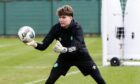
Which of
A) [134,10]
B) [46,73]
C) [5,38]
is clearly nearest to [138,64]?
[134,10]

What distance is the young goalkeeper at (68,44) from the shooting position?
400 inches

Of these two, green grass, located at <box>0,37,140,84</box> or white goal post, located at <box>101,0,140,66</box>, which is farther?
white goal post, located at <box>101,0,140,66</box>

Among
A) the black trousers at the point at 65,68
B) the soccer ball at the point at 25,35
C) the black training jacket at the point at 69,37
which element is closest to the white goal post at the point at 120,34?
the black trousers at the point at 65,68

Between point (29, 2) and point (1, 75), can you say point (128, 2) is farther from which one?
point (29, 2)

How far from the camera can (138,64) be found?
19.1m

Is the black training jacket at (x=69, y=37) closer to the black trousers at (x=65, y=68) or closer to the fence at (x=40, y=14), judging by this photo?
the black trousers at (x=65, y=68)

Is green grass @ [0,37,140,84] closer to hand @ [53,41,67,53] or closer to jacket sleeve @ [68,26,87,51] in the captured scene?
jacket sleeve @ [68,26,87,51]

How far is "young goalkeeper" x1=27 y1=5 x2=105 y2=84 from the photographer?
10.2 metres

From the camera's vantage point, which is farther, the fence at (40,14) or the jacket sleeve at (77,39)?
the fence at (40,14)

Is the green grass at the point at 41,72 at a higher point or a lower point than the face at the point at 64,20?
lower

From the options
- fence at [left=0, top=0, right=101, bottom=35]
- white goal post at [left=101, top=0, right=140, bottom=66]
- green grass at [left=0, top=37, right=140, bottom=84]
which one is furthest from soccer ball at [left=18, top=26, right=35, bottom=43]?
fence at [left=0, top=0, right=101, bottom=35]

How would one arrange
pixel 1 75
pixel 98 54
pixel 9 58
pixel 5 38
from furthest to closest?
pixel 5 38, pixel 98 54, pixel 9 58, pixel 1 75

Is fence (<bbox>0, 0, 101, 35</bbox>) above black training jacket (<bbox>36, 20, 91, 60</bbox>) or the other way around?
the other way around

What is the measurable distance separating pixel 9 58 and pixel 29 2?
22.2 metres
